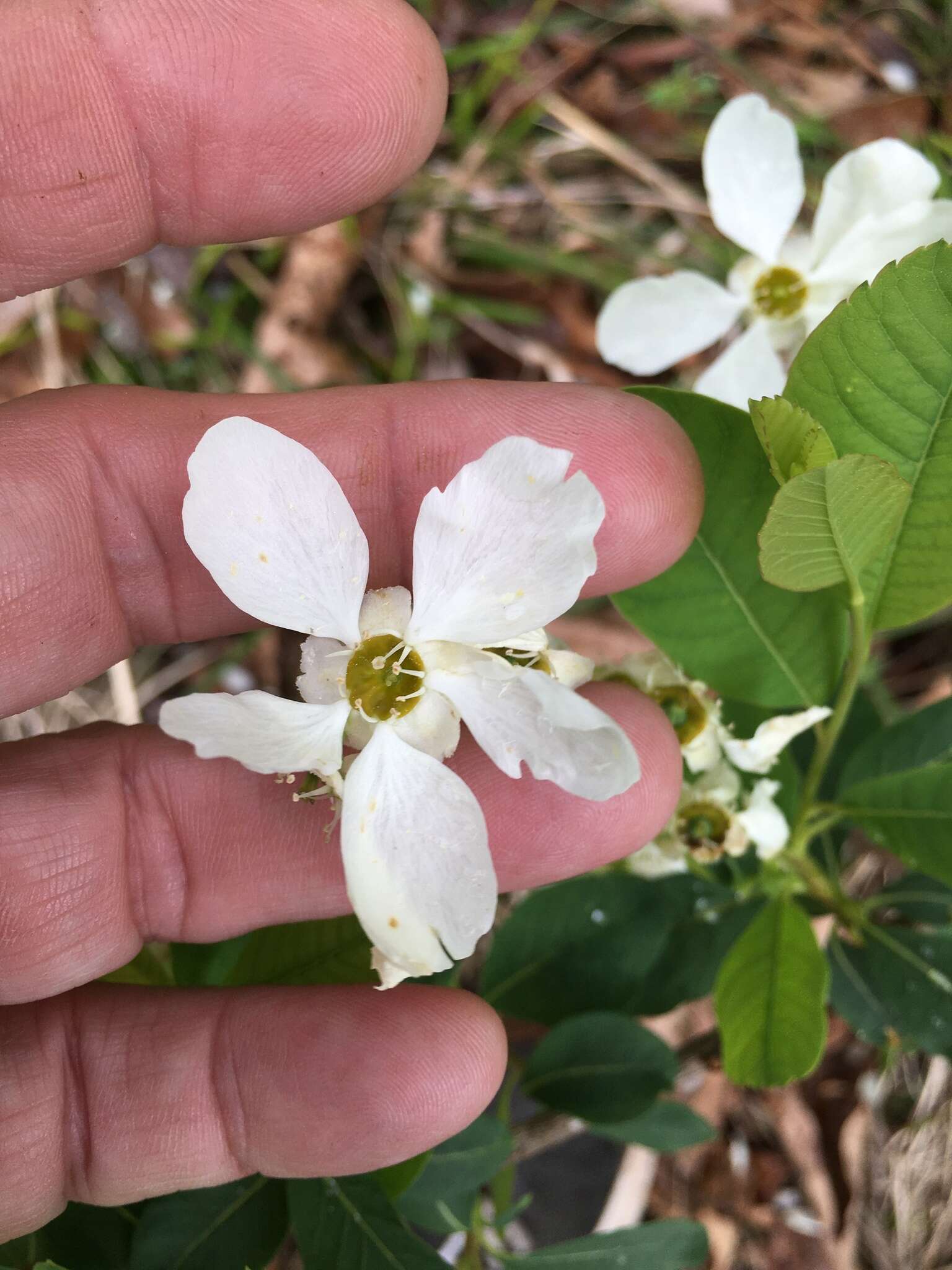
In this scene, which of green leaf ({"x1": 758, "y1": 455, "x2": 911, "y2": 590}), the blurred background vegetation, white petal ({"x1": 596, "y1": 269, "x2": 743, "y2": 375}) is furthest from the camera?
the blurred background vegetation

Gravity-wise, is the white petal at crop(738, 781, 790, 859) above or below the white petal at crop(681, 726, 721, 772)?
below

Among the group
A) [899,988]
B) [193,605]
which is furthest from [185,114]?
[899,988]

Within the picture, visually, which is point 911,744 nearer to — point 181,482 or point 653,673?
point 653,673

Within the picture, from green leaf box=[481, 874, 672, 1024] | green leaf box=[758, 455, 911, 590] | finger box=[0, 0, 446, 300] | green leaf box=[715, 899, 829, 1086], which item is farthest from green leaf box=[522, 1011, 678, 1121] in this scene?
finger box=[0, 0, 446, 300]

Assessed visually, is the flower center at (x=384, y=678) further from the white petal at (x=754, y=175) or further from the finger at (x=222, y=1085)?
the white petal at (x=754, y=175)

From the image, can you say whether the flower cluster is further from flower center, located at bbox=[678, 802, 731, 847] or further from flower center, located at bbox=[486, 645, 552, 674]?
flower center, located at bbox=[486, 645, 552, 674]

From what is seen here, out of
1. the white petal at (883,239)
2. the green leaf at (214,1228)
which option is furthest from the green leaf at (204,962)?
the white petal at (883,239)
